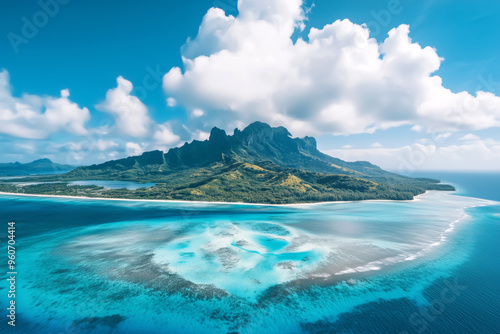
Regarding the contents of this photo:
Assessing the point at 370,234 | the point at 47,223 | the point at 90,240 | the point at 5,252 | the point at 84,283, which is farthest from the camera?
the point at 47,223

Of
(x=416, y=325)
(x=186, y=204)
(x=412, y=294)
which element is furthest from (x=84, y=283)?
(x=186, y=204)

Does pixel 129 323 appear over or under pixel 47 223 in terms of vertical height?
under

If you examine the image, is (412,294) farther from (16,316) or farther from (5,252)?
(5,252)

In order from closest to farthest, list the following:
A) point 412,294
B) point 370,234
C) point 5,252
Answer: point 412,294 → point 5,252 → point 370,234

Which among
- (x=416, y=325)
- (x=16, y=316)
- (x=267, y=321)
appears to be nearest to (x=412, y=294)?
(x=416, y=325)

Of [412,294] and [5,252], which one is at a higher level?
[5,252]

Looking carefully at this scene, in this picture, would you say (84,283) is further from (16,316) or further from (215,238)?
(215,238)

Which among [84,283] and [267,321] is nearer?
[267,321]
